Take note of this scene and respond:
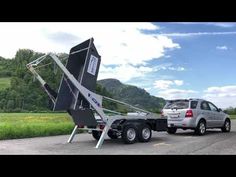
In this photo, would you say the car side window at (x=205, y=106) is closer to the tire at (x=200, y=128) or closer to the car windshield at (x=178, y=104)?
the tire at (x=200, y=128)

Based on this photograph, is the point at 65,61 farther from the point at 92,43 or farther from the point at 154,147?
the point at 154,147

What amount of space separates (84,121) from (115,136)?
6.86 ft

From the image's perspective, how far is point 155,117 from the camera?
14.6 m

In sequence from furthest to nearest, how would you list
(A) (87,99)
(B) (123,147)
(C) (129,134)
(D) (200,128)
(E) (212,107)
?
1. (E) (212,107)
2. (D) (200,128)
3. (C) (129,134)
4. (A) (87,99)
5. (B) (123,147)

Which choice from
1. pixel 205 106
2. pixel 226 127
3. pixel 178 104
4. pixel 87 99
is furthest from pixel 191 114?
pixel 87 99

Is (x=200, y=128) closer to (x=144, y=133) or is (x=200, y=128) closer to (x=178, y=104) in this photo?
(x=178, y=104)

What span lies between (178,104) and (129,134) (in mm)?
4271

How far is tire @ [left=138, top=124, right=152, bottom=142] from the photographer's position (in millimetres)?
13781

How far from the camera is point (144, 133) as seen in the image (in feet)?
46.0

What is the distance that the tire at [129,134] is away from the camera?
1317 cm

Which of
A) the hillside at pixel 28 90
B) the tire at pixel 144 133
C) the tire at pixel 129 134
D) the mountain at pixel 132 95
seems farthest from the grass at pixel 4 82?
the tire at pixel 129 134

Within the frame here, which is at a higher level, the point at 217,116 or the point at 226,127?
the point at 217,116

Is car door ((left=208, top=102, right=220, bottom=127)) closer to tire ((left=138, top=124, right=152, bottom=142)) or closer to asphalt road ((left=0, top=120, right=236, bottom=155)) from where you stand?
asphalt road ((left=0, top=120, right=236, bottom=155))
